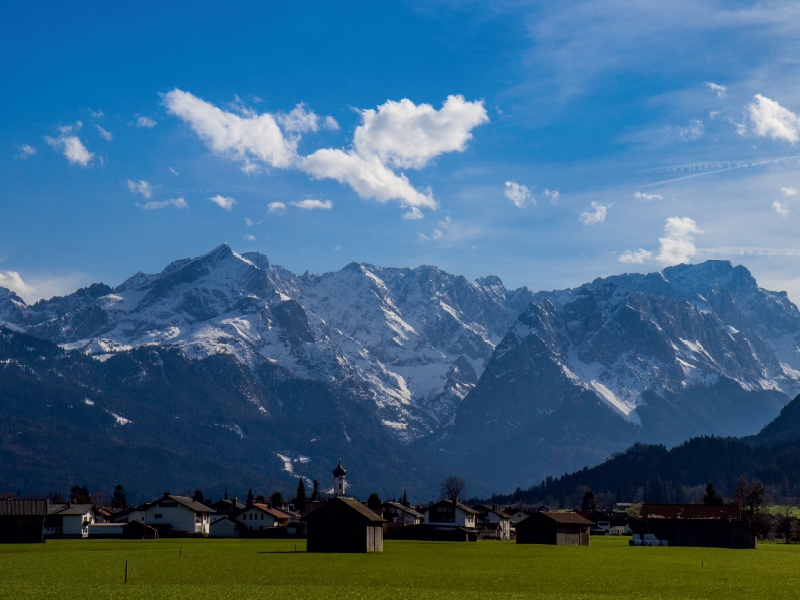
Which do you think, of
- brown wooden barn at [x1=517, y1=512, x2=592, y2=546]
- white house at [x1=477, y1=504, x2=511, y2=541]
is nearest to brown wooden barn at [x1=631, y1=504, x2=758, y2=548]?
brown wooden barn at [x1=517, y1=512, x2=592, y2=546]

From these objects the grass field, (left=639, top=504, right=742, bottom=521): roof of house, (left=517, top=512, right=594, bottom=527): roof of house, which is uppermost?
(left=639, top=504, right=742, bottom=521): roof of house

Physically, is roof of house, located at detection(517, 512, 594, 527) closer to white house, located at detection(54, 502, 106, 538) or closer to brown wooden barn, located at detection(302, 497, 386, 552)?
brown wooden barn, located at detection(302, 497, 386, 552)

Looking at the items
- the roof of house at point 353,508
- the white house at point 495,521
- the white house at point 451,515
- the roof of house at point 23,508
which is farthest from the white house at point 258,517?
the roof of house at point 353,508

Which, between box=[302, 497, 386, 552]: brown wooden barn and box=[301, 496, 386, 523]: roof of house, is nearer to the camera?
box=[301, 496, 386, 523]: roof of house

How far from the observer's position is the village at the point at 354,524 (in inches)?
3905

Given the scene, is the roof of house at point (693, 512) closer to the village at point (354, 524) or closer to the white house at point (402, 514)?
the village at point (354, 524)

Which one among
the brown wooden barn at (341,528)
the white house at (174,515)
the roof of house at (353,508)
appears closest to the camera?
the roof of house at (353,508)

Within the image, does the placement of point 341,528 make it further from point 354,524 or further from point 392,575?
point 392,575

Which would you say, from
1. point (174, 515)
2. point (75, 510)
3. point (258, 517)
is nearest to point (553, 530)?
point (258, 517)

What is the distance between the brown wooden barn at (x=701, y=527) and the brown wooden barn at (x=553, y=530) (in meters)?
8.99

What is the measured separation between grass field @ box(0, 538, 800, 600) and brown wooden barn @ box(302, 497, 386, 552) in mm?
2386

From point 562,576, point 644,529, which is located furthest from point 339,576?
point 644,529

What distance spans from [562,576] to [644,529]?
7041cm

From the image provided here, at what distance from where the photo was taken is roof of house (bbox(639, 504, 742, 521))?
127 m
